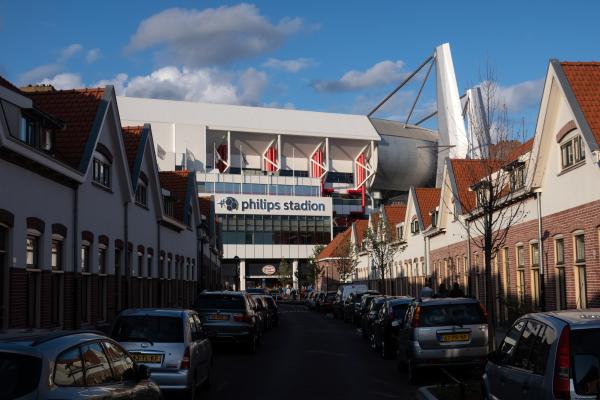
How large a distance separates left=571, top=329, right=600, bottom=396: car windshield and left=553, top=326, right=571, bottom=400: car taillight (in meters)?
0.05

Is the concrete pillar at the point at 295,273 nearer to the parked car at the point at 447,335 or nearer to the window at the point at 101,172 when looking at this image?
the window at the point at 101,172

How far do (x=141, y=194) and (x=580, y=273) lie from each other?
52.2ft

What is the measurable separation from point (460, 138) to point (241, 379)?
65.6 metres

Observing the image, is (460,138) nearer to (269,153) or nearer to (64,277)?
(269,153)

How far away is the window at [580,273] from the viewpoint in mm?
19844

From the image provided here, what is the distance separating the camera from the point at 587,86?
65.9 ft

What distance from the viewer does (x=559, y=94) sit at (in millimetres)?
20672

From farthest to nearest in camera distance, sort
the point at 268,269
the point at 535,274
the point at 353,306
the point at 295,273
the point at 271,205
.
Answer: the point at 268,269 < the point at 295,273 < the point at 271,205 < the point at 353,306 < the point at 535,274

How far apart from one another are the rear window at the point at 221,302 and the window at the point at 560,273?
28.5ft

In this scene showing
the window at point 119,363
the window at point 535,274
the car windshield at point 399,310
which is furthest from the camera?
the window at point 535,274

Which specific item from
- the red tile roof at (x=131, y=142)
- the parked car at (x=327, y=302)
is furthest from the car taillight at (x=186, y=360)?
the parked car at (x=327, y=302)

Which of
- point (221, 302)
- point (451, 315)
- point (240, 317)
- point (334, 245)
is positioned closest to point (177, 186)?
point (221, 302)

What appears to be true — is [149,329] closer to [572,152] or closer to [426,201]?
[572,152]

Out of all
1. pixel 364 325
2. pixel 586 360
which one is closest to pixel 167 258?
pixel 364 325
